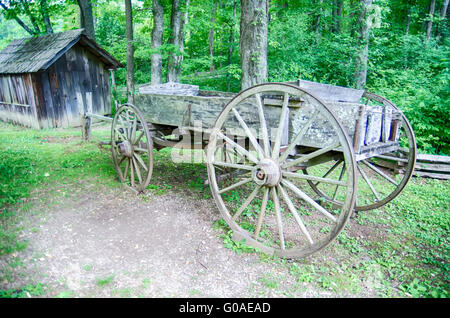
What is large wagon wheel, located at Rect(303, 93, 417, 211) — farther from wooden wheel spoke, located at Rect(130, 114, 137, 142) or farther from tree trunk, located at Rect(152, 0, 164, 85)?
tree trunk, located at Rect(152, 0, 164, 85)

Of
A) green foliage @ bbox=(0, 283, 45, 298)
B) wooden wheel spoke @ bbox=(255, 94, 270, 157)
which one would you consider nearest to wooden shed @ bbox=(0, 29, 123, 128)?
green foliage @ bbox=(0, 283, 45, 298)

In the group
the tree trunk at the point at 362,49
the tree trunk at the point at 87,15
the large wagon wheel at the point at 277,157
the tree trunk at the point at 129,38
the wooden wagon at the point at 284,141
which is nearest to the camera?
the large wagon wheel at the point at 277,157

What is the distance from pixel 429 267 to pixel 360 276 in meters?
0.91

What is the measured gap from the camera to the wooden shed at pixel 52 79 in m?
11.0

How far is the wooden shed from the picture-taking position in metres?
11.0

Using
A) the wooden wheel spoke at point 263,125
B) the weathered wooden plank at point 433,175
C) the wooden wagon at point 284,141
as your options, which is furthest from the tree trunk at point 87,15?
the weathered wooden plank at point 433,175

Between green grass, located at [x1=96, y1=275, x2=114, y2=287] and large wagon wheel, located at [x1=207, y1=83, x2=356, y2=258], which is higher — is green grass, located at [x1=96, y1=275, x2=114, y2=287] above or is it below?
below

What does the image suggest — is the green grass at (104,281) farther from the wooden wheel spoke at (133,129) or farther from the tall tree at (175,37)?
the tall tree at (175,37)

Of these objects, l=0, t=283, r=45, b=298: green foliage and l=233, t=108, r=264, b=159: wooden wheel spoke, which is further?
l=233, t=108, r=264, b=159: wooden wheel spoke

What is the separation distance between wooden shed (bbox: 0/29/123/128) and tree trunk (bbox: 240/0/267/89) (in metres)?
7.12

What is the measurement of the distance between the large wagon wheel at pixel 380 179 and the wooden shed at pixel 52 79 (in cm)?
958

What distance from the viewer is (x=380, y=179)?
6.09 m

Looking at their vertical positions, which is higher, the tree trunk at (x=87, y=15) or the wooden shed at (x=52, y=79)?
the tree trunk at (x=87, y=15)
